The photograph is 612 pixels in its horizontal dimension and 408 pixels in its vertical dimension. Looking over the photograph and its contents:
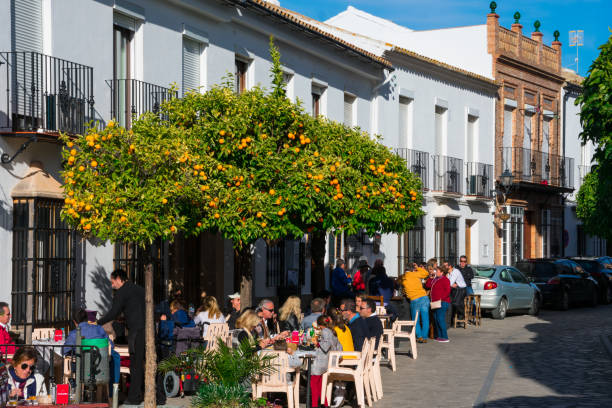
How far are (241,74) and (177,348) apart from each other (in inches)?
400

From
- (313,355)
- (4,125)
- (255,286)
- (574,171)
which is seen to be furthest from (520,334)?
(574,171)

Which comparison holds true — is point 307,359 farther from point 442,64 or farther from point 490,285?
point 442,64

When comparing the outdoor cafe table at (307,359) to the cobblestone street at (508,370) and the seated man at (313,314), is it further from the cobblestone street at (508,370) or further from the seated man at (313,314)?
the seated man at (313,314)

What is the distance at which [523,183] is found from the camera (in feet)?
118

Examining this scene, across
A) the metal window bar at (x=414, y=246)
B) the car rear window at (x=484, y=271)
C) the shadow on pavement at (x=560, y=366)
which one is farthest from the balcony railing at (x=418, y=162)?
the shadow on pavement at (x=560, y=366)

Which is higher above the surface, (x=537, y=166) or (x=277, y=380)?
(x=537, y=166)

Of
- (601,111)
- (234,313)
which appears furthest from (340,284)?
(601,111)

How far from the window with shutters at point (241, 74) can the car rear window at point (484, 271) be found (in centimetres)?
830

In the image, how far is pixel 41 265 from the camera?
14828mm

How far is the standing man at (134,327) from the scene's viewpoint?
1216 centimetres

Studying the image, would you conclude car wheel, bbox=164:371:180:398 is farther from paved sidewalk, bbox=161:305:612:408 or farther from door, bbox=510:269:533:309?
door, bbox=510:269:533:309

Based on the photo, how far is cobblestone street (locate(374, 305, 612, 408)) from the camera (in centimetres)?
1294

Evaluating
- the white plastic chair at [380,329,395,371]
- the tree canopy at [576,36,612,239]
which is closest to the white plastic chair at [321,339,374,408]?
the white plastic chair at [380,329,395,371]

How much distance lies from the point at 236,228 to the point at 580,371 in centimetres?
610
